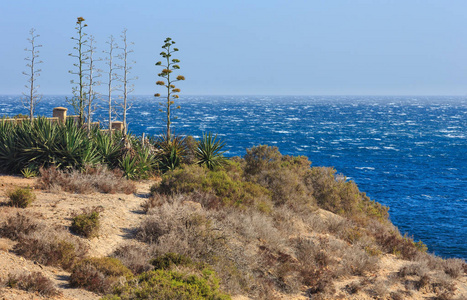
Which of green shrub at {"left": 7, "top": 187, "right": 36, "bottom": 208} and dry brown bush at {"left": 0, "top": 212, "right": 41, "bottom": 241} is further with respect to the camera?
green shrub at {"left": 7, "top": 187, "right": 36, "bottom": 208}

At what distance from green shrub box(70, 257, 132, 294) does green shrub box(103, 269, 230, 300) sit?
0.83 metres

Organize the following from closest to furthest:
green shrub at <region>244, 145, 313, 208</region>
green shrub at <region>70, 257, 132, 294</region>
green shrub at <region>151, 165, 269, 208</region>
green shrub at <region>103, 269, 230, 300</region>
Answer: green shrub at <region>103, 269, 230, 300</region>
green shrub at <region>70, 257, 132, 294</region>
green shrub at <region>151, 165, 269, 208</region>
green shrub at <region>244, 145, 313, 208</region>

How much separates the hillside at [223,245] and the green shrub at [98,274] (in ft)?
0.17

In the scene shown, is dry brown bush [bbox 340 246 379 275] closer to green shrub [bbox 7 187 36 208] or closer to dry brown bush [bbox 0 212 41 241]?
dry brown bush [bbox 0 212 41 241]

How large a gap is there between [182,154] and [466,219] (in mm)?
20177

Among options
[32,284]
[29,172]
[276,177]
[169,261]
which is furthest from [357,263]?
[29,172]

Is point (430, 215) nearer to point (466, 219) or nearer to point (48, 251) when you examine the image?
point (466, 219)

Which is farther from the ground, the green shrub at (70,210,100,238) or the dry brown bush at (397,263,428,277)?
the green shrub at (70,210,100,238)

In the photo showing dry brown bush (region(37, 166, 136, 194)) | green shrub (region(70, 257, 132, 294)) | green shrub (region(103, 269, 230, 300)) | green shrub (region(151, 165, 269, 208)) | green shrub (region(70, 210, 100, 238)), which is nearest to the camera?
green shrub (region(103, 269, 230, 300))

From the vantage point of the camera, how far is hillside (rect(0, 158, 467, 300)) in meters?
8.02

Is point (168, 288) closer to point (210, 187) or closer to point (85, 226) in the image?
point (85, 226)

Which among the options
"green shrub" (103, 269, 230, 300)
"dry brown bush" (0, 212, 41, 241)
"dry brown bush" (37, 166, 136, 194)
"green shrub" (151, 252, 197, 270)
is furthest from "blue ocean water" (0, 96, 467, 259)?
"dry brown bush" (0, 212, 41, 241)

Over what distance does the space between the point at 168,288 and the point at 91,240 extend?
3.97 m

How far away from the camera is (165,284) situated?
19.8 feet
